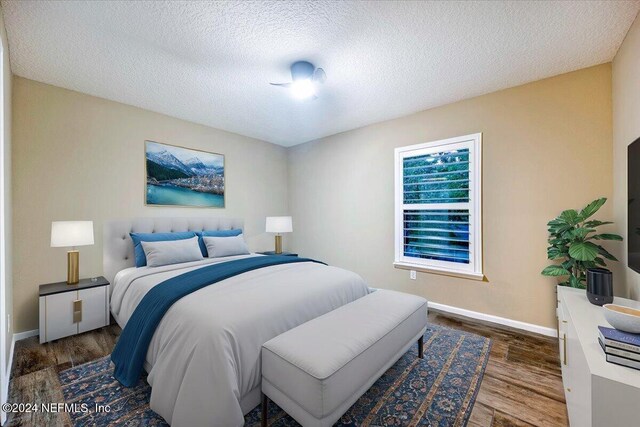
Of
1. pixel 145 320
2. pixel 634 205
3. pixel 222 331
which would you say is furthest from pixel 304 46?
pixel 634 205

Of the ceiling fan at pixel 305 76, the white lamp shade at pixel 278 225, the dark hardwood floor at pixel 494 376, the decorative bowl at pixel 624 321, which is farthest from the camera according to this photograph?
the white lamp shade at pixel 278 225

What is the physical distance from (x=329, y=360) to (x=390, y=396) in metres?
0.76

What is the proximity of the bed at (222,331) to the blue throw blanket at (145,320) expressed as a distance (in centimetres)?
4

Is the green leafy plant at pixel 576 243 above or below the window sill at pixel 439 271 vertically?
above

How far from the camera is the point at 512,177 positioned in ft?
9.08

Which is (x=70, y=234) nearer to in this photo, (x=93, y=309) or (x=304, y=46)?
(x=93, y=309)

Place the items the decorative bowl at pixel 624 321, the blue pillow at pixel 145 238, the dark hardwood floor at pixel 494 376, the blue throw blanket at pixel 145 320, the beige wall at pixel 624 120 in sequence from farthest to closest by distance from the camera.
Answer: the blue pillow at pixel 145 238 < the beige wall at pixel 624 120 < the blue throw blanket at pixel 145 320 < the dark hardwood floor at pixel 494 376 < the decorative bowl at pixel 624 321

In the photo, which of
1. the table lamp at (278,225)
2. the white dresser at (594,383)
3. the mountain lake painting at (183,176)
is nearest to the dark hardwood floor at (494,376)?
the white dresser at (594,383)

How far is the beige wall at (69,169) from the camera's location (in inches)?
98.0

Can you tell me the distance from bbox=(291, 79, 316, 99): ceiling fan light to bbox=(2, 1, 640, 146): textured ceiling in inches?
6.8

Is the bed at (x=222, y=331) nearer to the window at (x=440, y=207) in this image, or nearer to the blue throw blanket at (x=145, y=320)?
the blue throw blanket at (x=145, y=320)

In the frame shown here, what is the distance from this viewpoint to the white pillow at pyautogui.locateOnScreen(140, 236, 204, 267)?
2783mm

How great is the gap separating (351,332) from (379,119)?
2966 millimetres

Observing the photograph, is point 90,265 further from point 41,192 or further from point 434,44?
point 434,44
